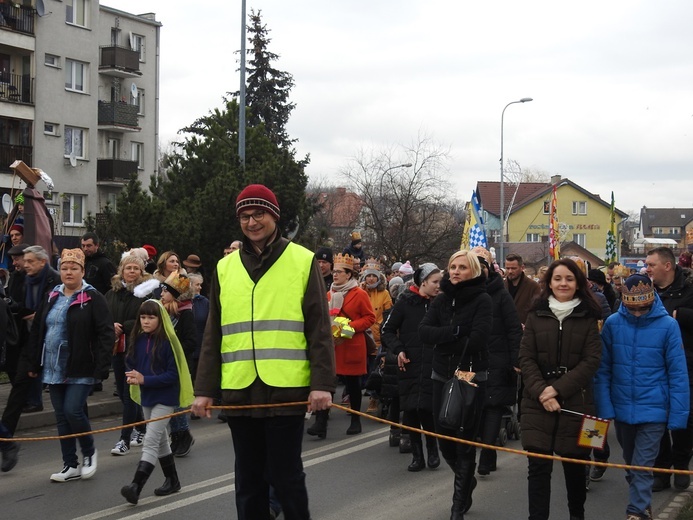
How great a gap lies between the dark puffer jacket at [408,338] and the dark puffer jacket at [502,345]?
2.89 feet

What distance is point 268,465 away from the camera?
5031 millimetres

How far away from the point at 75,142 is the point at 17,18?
251 inches

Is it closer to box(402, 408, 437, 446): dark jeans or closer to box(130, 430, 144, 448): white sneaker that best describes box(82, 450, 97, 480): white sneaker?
box(130, 430, 144, 448): white sneaker

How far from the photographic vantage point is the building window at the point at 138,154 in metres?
→ 49.7

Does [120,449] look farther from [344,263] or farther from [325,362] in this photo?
[325,362]

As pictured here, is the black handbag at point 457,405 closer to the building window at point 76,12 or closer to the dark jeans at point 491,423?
the dark jeans at point 491,423

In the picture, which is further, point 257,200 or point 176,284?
point 176,284

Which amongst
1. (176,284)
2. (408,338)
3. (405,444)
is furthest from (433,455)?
(176,284)

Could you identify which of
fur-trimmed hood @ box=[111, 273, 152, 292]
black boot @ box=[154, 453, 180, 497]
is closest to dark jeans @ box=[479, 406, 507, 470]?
black boot @ box=[154, 453, 180, 497]

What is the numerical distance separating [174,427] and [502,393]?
10.0 feet

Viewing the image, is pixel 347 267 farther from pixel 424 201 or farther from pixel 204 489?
pixel 424 201

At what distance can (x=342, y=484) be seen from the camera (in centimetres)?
820

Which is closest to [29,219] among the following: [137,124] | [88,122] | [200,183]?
[200,183]

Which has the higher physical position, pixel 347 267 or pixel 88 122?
pixel 88 122
